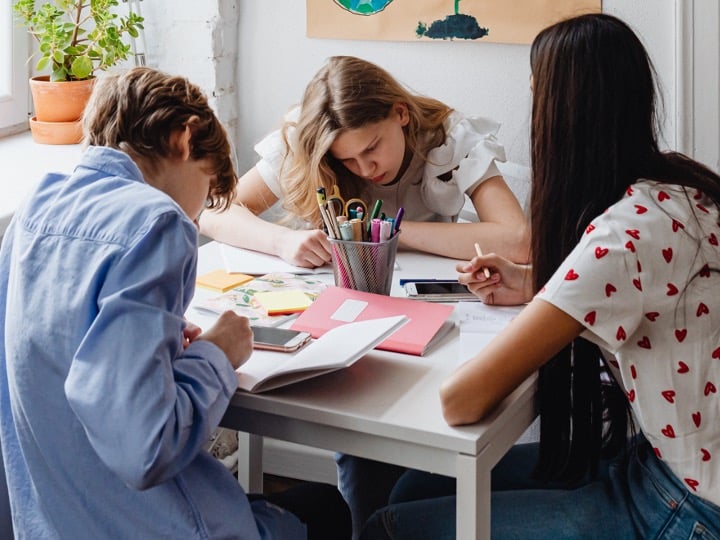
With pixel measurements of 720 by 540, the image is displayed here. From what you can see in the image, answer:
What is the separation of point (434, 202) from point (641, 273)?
0.89 meters

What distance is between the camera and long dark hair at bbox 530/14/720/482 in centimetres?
139

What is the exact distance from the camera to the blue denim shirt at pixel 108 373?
1124mm

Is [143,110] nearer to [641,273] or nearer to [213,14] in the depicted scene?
Result: [641,273]

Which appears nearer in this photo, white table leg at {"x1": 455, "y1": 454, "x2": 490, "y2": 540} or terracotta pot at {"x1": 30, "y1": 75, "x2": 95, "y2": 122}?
white table leg at {"x1": 455, "y1": 454, "x2": 490, "y2": 540}

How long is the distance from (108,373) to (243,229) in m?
0.96

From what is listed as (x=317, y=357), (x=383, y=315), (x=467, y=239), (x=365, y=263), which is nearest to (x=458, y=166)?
(x=467, y=239)

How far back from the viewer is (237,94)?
2.68 m

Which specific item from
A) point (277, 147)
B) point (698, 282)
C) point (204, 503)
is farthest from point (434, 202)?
point (204, 503)

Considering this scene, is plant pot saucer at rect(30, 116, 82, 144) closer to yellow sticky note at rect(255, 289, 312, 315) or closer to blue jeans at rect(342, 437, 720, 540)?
yellow sticky note at rect(255, 289, 312, 315)

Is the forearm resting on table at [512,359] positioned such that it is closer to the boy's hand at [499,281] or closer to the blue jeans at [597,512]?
the blue jeans at [597,512]

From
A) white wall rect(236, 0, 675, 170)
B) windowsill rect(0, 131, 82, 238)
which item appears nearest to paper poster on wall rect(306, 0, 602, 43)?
white wall rect(236, 0, 675, 170)

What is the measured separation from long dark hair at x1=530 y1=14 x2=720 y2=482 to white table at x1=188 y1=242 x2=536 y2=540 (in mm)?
73

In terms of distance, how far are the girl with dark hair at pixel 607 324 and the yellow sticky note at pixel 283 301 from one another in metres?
0.37

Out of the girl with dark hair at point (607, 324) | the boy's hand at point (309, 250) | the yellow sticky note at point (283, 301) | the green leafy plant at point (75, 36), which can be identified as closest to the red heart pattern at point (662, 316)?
the girl with dark hair at point (607, 324)
